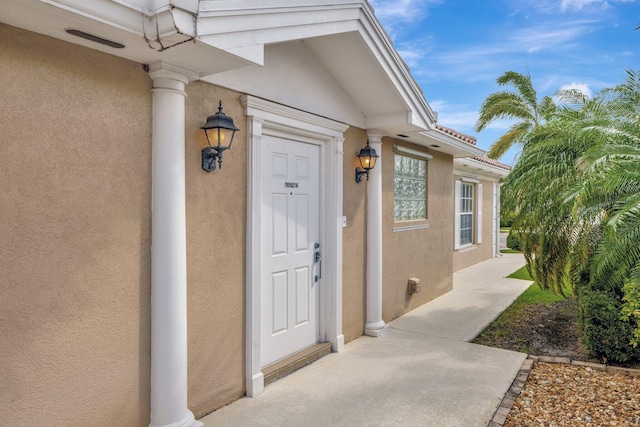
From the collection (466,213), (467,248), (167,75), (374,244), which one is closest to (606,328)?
(374,244)

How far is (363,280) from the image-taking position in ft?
20.1

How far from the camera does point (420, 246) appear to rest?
26.0ft

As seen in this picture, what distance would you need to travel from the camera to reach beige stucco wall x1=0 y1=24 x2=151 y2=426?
2.51m

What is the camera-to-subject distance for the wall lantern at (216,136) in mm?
3473

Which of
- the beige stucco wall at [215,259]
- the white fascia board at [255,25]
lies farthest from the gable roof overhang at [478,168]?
the beige stucco wall at [215,259]

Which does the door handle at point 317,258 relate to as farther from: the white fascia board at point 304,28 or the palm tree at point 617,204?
the palm tree at point 617,204

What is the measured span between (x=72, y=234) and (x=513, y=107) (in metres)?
16.2

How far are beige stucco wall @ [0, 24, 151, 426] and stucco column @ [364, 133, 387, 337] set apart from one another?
11.8 feet

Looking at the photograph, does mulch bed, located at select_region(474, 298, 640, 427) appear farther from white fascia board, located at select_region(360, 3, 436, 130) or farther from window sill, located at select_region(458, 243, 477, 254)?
window sill, located at select_region(458, 243, 477, 254)

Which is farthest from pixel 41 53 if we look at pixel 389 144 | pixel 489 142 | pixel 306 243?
pixel 489 142

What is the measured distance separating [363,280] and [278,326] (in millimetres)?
1874

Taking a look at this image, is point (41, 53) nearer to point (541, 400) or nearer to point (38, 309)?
point (38, 309)

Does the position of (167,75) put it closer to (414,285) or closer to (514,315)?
(414,285)

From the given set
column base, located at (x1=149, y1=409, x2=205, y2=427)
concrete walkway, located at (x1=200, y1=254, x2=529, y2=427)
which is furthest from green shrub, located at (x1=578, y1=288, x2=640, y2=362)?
column base, located at (x1=149, y1=409, x2=205, y2=427)
